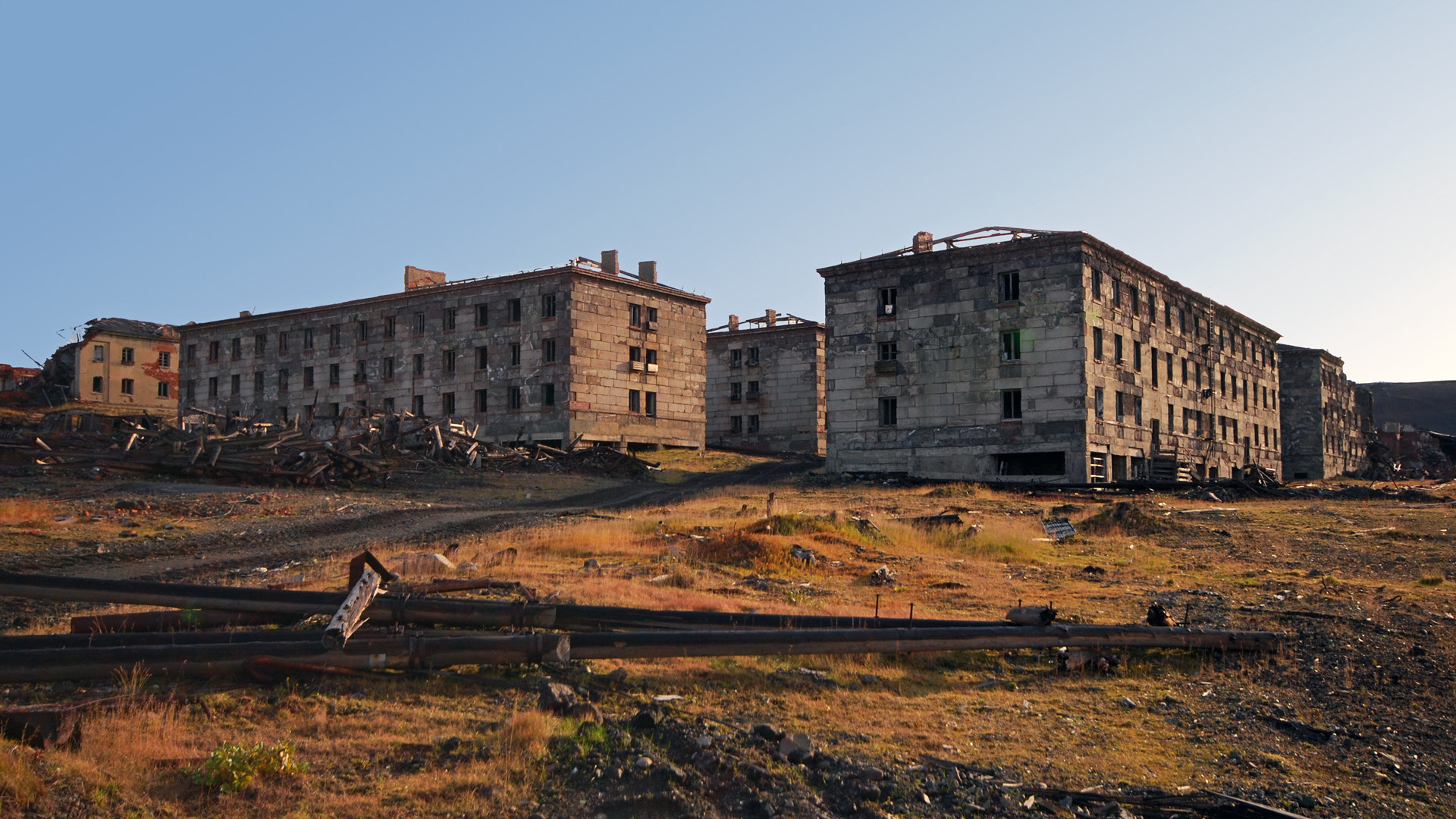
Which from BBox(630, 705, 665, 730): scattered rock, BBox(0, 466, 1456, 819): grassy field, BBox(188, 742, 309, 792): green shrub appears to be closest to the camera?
BBox(188, 742, 309, 792): green shrub

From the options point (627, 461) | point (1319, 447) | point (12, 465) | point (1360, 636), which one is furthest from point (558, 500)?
point (1319, 447)

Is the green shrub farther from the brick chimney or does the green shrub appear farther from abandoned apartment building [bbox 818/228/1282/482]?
the brick chimney

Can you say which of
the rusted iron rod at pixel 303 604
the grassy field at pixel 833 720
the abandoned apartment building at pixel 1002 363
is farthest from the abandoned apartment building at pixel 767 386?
the rusted iron rod at pixel 303 604

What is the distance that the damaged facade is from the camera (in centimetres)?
7100

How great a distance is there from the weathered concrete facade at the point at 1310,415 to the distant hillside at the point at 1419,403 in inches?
2084

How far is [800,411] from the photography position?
202 feet

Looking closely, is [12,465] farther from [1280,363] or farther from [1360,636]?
[1280,363]

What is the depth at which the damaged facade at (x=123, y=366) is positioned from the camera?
2795 inches

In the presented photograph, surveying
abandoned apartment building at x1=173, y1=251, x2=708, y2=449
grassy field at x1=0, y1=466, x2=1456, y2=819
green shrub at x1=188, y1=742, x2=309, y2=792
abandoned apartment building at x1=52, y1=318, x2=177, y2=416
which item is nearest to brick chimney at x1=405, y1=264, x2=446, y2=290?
abandoned apartment building at x1=173, y1=251, x2=708, y2=449

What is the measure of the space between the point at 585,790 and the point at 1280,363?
234ft

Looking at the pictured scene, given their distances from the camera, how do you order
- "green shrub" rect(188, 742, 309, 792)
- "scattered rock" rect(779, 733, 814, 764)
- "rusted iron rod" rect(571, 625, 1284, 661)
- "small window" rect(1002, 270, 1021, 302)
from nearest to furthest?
"green shrub" rect(188, 742, 309, 792)
"scattered rock" rect(779, 733, 814, 764)
"rusted iron rod" rect(571, 625, 1284, 661)
"small window" rect(1002, 270, 1021, 302)

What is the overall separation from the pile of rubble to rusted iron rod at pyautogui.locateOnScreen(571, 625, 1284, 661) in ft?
73.4

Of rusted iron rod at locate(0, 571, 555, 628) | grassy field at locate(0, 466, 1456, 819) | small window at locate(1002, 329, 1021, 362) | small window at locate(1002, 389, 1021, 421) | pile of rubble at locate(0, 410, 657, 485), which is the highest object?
small window at locate(1002, 329, 1021, 362)

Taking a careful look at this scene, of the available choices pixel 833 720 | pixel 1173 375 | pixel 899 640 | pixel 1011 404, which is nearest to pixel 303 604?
pixel 833 720
